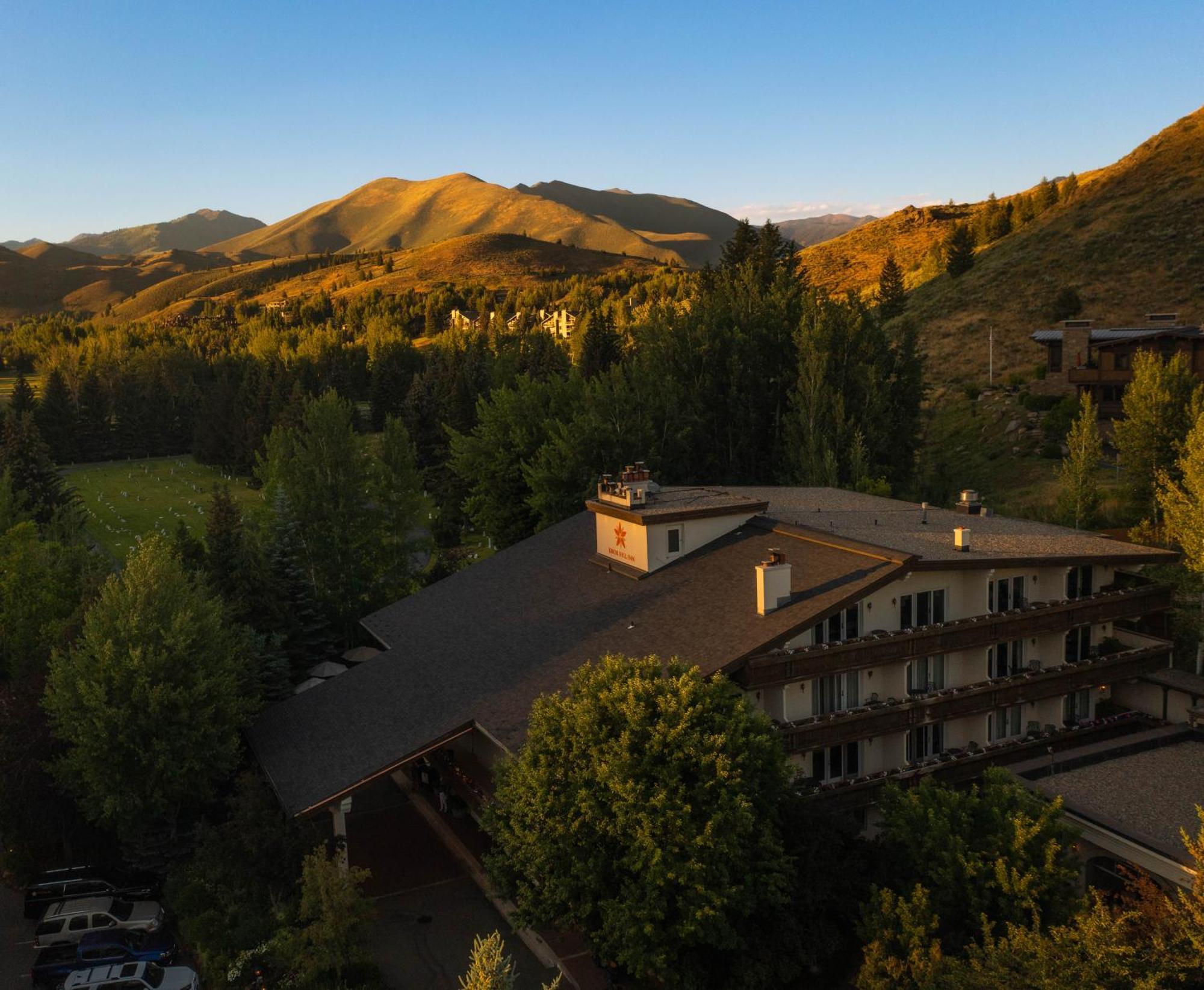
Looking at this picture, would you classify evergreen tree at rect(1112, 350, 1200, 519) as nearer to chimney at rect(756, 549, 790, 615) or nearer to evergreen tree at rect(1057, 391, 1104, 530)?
evergreen tree at rect(1057, 391, 1104, 530)

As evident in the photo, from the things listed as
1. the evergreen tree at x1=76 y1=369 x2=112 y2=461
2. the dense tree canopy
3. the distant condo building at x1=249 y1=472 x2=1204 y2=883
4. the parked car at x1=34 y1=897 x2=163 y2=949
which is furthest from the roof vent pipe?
the evergreen tree at x1=76 y1=369 x2=112 y2=461

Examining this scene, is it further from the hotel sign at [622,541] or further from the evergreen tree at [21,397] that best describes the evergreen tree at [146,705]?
the evergreen tree at [21,397]

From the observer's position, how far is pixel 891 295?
114m

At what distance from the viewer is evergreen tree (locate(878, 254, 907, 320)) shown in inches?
4424

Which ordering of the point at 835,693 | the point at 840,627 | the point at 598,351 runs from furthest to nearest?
1. the point at 598,351
2. the point at 835,693
3. the point at 840,627

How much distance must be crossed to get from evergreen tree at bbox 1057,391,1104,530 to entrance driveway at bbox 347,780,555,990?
35.1 meters

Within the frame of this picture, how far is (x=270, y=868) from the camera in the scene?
968 inches

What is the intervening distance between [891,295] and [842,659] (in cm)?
9725

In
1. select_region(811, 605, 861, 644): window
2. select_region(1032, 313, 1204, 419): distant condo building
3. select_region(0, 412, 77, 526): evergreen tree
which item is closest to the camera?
select_region(811, 605, 861, 644): window

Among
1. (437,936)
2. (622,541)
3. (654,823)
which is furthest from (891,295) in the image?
(654,823)

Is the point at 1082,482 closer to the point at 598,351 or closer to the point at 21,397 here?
the point at 598,351

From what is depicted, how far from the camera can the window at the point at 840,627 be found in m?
25.9

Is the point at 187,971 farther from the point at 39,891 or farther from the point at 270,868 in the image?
the point at 39,891

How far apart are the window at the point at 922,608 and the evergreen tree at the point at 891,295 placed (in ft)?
287
